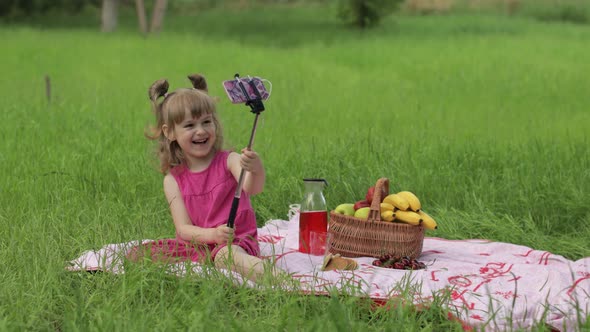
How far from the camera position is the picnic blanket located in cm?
355

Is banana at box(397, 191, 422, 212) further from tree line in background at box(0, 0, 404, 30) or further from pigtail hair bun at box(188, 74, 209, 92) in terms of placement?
tree line in background at box(0, 0, 404, 30)

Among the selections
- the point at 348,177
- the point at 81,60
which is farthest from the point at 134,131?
the point at 81,60

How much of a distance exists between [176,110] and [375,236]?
4.08 ft

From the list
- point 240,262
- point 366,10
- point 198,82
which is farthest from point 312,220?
point 366,10

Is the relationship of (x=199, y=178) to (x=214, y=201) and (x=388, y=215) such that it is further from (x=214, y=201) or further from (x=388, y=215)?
(x=388, y=215)

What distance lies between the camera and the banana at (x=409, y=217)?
4.61 meters

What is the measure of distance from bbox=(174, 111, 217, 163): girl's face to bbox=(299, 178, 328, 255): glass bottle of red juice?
0.62 m

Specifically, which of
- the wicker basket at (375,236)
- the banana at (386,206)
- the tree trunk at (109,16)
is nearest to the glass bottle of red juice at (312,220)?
the wicker basket at (375,236)

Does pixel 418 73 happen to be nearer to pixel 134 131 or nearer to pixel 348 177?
pixel 134 131

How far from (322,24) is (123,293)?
67.7ft

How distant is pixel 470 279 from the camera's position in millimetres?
4191

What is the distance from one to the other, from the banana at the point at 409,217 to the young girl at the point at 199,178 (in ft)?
2.58

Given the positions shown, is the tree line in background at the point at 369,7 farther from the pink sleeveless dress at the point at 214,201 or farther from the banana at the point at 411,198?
the pink sleeveless dress at the point at 214,201

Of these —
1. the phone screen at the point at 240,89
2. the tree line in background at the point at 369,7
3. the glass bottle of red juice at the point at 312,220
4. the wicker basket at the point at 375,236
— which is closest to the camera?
the phone screen at the point at 240,89
